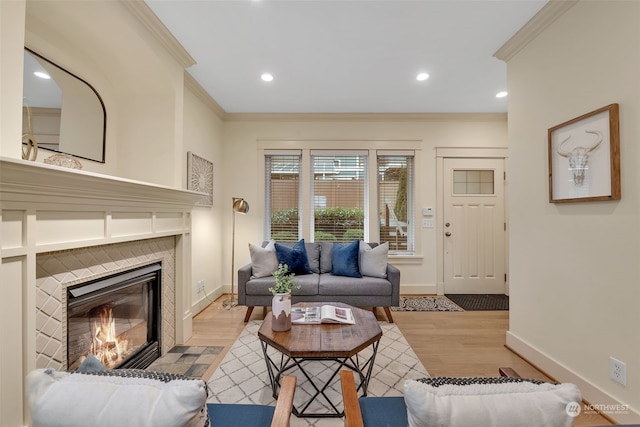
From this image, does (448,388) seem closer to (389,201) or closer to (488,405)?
(488,405)

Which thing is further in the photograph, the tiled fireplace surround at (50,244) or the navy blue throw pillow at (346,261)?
the navy blue throw pillow at (346,261)

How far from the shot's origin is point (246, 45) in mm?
2449

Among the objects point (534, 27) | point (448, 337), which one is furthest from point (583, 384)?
point (534, 27)

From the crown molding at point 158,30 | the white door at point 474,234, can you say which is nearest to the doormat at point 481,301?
the white door at point 474,234

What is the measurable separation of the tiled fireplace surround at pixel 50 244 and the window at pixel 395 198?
3.06 meters

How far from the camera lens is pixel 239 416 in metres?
1.09

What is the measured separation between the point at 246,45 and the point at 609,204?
9.57 feet

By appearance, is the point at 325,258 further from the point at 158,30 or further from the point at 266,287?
the point at 158,30

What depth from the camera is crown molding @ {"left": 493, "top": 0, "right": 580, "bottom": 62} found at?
6.34 feet

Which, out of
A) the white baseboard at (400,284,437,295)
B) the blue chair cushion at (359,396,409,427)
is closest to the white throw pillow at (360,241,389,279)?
the white baseboard at (400,284,437,295)

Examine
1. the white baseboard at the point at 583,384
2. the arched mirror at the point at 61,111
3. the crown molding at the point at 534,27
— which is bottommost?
the white baseboard at the point at 583,384

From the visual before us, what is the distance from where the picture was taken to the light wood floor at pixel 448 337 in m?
2.19

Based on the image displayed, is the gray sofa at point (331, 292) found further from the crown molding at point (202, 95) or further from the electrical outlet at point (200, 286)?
the crown molding at point (202, 95)

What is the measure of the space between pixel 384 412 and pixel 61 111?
258cm
